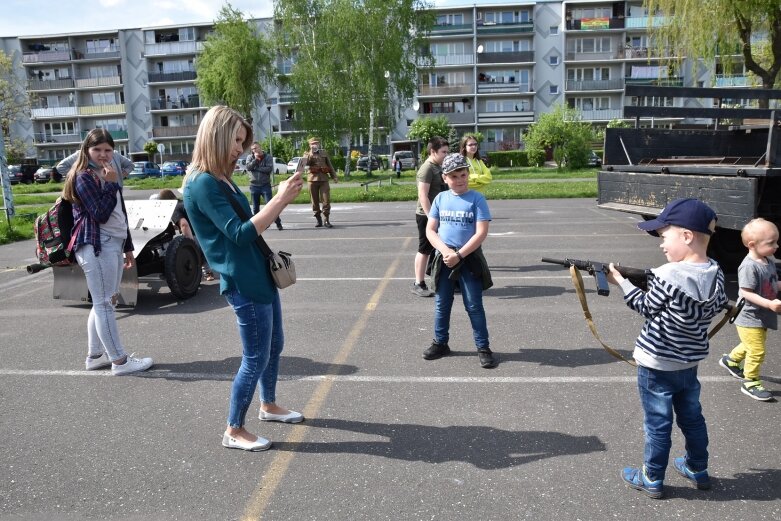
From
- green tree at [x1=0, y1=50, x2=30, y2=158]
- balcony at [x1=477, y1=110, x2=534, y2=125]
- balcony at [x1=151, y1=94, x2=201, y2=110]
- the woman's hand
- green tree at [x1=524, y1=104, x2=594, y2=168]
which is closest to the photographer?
the woman's hand

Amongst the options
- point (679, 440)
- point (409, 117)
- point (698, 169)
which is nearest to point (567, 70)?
point (409, 117)

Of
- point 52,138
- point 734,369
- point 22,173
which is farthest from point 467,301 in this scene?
point 52,138

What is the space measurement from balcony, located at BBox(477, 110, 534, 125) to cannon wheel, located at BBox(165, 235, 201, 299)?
2434 inches

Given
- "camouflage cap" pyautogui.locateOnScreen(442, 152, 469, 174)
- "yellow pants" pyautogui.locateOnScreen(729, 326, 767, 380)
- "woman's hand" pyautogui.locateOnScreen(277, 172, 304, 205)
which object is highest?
"camouflage cap" pyautogui.locateOnScreen(442, 152, 469, 174)

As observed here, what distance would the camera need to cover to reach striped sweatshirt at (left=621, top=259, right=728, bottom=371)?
108 inches

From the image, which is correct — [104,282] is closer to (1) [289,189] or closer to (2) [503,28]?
(1) [289,189]

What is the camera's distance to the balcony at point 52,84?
240 feet

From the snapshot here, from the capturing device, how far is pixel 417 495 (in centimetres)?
308

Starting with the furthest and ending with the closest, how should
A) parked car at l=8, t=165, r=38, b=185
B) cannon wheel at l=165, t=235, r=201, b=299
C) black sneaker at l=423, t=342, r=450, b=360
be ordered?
parked car at l=8, t=165, r=38, b=185 < cannon wheel at l=165, t=235, r=201, b=299 < black sneaker at l=423, t=342, r=450, b=360

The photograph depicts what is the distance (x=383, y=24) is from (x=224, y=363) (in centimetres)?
3824

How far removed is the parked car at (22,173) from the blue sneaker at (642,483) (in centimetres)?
5416

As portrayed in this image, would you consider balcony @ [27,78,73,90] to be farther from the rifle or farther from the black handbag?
the rifle

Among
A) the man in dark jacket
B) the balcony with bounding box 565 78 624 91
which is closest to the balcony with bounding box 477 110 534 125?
the balcony with bounding box 565 78 624 91

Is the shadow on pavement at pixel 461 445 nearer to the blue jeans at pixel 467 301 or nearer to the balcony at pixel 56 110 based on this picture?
the blue jeans at pixel 467 301
